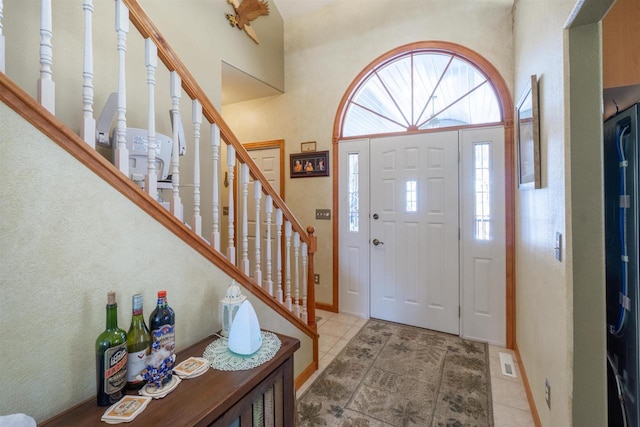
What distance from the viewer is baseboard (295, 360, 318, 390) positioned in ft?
6.88

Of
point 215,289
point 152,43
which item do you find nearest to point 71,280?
point 215,289

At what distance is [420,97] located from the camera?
3.07 m

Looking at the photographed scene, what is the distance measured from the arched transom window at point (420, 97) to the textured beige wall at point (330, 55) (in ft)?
0.53

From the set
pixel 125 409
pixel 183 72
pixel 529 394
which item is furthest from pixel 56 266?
pixel 529 394

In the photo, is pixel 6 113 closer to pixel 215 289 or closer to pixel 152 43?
pixel 152 43

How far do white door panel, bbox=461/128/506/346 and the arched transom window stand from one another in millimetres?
271

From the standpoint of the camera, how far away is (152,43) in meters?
1.24

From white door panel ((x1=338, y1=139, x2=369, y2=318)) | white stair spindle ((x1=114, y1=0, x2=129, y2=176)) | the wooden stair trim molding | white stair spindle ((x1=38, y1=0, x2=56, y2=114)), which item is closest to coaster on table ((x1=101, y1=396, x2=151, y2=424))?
the wooden stair trim molding

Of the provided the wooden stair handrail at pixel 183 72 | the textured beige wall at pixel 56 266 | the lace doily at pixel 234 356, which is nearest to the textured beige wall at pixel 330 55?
the wooden stair handrail at pixel 183 72

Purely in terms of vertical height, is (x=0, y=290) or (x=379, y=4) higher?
(x=379, y=4)

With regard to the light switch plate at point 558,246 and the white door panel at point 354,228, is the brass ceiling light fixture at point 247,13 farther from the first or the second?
the light switch plate at point 558,246

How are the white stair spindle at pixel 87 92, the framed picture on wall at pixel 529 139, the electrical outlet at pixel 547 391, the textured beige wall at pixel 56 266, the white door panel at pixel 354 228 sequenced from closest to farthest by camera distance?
the textured beige wall at pixel 56 266
the white stair spindle at pixel 87 92
the electrical outlet at pixel 547 391
the framed picture on wall at pixel 529 139
the white door panel at pixel 354 228

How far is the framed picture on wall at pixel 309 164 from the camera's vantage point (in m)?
3.48

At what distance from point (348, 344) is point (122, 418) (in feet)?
7.03
